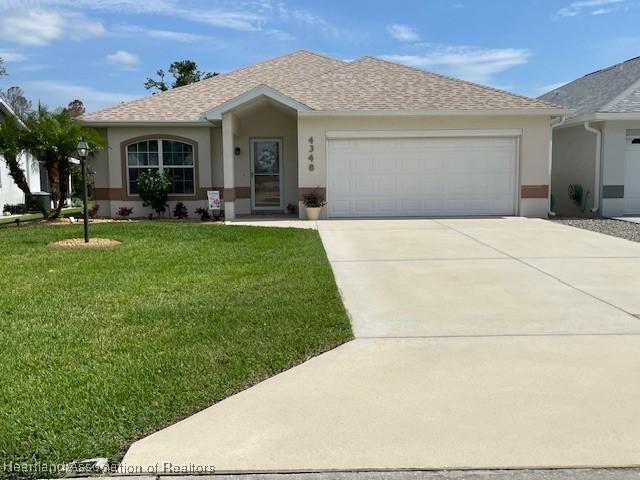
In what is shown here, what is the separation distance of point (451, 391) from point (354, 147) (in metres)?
13.2

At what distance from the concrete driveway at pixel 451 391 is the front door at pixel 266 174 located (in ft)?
37.6

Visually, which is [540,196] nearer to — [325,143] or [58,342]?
[325,143]

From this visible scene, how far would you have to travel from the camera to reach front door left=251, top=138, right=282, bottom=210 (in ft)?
60.8

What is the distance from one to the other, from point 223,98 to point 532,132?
1018cm

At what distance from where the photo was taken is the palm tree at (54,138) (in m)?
15.0

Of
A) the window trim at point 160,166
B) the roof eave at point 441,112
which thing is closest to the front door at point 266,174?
the window trim at point 160,166

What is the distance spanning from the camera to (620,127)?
55.8ft

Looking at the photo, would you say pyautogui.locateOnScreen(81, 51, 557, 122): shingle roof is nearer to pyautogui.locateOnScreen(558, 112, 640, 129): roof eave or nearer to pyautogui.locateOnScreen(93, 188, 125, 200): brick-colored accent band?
pyautogui.locateOnScreen(558, 112, 640, 129): roof eave

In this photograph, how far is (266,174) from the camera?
61.3 feet

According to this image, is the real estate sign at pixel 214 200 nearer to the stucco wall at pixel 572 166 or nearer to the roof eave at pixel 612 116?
the roof eave at pixel 612 116

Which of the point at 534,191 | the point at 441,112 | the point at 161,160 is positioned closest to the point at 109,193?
the point at 161,160

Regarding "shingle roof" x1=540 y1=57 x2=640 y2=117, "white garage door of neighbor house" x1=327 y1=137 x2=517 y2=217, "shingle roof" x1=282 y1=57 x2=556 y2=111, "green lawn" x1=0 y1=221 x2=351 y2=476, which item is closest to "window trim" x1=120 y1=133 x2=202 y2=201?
"shingle roof" x1=282 y1=57 x2=556 y2=111

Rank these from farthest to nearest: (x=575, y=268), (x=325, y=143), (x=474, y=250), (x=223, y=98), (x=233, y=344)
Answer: (x=223, y=98), (x=325, y=143), (x=474, y=250), (x=575, y=268), (x=233, y=344)

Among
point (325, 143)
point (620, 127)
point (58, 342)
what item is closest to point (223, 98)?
point (325, 143)
